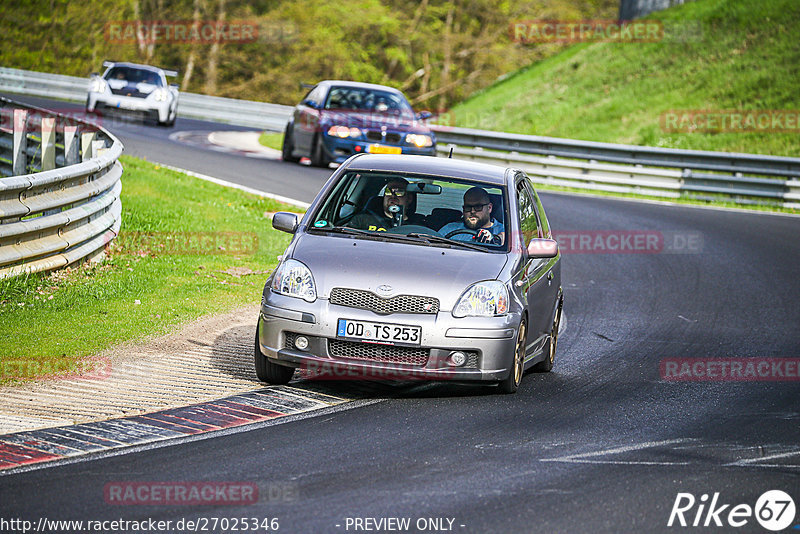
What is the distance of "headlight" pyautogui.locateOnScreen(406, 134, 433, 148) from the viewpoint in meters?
22.6

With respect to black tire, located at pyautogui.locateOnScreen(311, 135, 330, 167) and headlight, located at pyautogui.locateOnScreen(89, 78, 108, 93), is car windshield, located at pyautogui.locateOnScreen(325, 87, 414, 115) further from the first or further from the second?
headlight, located at pyautogui.locateOnScreen(89, 78, 108, 93)

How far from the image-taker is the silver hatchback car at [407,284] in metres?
7.68

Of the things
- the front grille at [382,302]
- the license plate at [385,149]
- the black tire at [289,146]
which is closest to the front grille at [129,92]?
the black tire at [289,146]

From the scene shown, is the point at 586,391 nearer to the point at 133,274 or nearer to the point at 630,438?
the point at 630,438

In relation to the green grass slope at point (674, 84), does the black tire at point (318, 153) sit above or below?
below

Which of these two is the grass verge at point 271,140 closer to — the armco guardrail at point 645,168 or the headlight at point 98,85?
the headlight at point 98,85

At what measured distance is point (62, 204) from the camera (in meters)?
11.2

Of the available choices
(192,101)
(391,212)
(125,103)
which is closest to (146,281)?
(391,212)

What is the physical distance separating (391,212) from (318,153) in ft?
49.4

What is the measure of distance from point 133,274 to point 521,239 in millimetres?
5113

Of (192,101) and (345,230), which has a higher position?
(345,230)

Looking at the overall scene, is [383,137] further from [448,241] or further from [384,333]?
[384,333]

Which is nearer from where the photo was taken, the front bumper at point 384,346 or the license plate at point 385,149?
the front bumper at point 384,346

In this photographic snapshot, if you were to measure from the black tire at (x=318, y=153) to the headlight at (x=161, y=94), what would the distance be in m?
8.19
